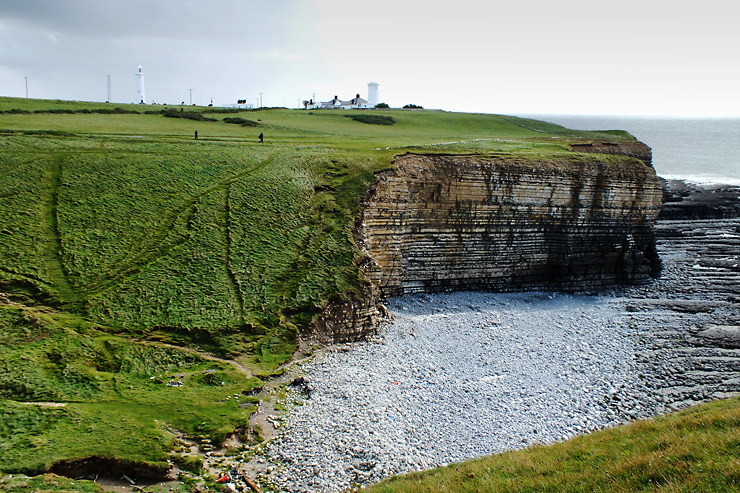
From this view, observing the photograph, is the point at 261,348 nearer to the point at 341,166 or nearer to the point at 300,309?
the point at 300,309

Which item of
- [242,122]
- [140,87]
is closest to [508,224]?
[242,122]

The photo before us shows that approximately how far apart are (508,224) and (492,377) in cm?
1221

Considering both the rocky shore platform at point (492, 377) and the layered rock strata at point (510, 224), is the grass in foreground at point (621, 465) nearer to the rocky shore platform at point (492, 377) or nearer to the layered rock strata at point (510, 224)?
the rocky shore platform at point (492, 377)

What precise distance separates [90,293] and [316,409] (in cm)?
965

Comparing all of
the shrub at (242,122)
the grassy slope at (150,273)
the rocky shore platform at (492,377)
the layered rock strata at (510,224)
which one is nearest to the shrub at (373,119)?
the shrub at (242,122)

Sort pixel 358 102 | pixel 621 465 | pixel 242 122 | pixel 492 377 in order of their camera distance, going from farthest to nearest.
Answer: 1. pixel 358 102
2. pixel 242 122
3. pixel 492 377
4. pixel 621 465

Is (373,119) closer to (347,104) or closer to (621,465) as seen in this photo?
(347,104)

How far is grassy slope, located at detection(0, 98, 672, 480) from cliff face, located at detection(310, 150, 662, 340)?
6.99 ft

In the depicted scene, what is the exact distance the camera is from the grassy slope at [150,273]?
14547mm

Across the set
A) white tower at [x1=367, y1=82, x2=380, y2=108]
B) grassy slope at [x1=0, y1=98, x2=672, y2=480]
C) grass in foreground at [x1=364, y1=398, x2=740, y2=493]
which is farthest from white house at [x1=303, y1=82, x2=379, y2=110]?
grass in foreground at [x1=364, y1=398, x2=740, y2=493]

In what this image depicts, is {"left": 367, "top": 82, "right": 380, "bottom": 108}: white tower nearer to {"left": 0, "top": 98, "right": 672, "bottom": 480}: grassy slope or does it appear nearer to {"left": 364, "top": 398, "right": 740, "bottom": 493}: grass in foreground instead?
{"left": 0, "top": 98, "right": 672, "bottom": 480}: grassy slope

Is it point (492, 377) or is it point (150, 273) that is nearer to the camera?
point (492, 377)

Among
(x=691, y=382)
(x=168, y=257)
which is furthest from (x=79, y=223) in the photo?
(x=691, y=382)

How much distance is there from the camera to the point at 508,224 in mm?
29812
